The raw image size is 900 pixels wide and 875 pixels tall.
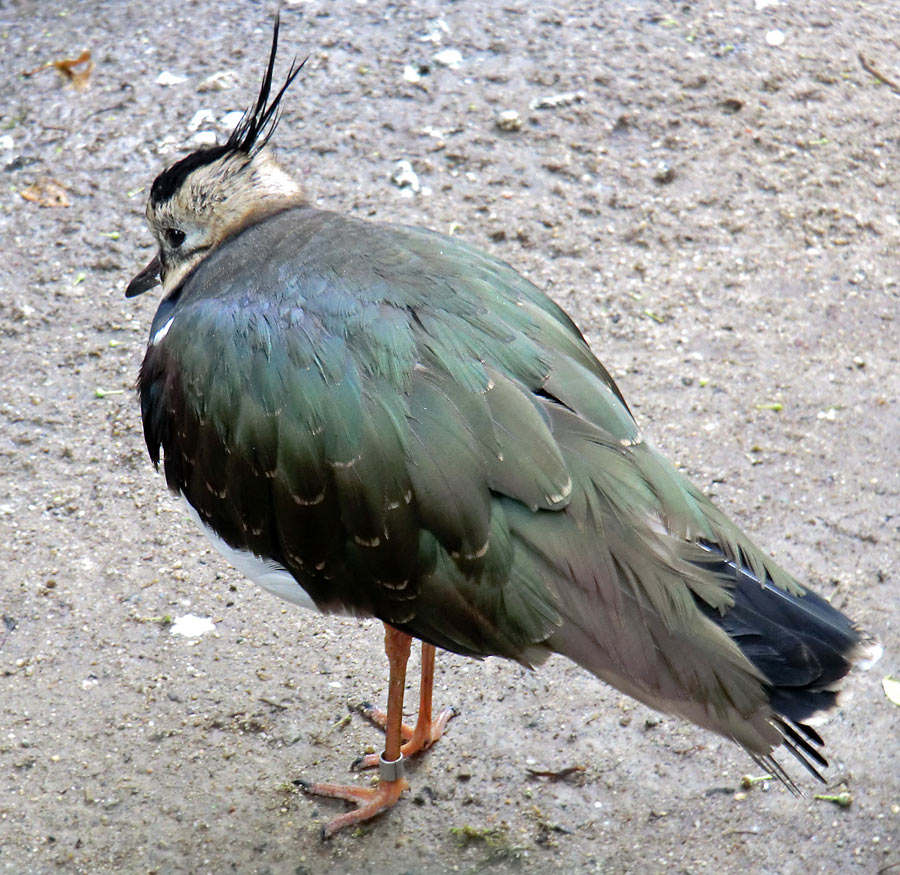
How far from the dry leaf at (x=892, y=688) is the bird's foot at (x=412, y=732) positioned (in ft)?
4.86

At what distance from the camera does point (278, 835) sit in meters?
3.63

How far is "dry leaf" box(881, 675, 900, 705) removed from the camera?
3916 mm

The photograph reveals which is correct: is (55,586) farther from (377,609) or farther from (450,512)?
(450,512)

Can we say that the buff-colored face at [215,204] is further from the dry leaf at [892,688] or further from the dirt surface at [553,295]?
the dry leaf at [892,688]

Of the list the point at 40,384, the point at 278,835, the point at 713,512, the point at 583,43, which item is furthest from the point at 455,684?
the point at 583,43

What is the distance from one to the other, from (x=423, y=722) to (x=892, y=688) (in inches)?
63.7

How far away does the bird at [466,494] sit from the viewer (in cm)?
302

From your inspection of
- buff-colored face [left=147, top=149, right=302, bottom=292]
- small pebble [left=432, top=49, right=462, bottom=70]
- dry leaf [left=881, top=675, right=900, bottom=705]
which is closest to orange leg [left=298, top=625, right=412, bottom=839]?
buff-colored face [left=147, top=149, right=302, bottom=292]

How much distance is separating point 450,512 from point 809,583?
1.88 meters

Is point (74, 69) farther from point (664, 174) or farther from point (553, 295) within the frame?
point (664, 174)

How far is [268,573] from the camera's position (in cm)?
346

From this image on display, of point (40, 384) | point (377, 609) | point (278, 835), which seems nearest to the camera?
point (377, 609)

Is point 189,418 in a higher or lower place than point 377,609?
higher

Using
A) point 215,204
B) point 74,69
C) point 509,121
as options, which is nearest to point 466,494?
point 215,204
